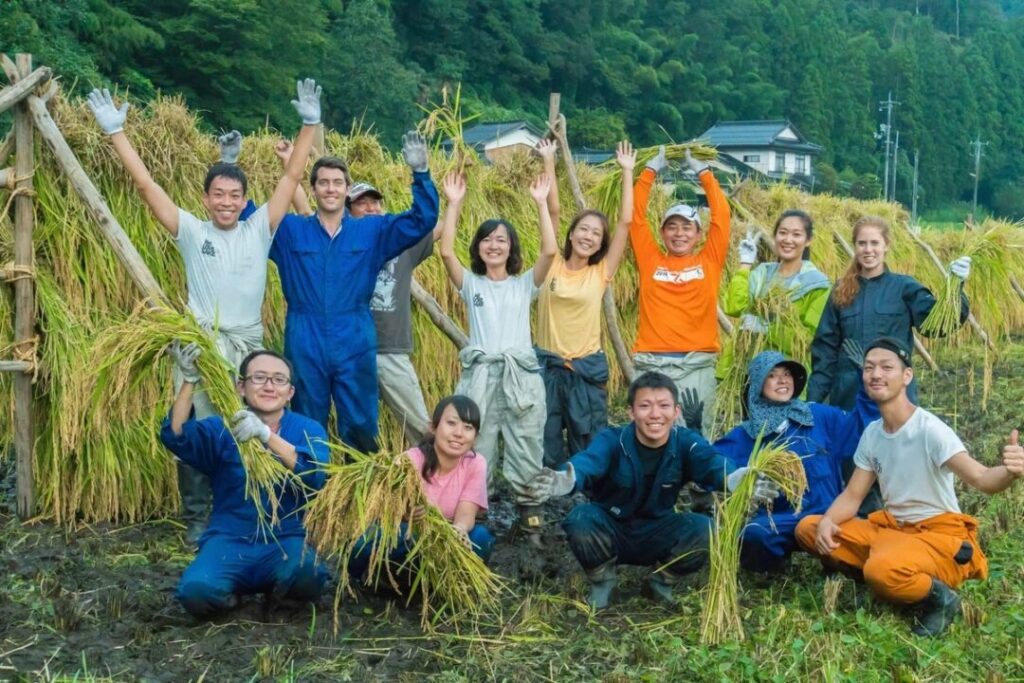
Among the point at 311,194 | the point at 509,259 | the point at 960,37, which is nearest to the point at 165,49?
the point at 311,194

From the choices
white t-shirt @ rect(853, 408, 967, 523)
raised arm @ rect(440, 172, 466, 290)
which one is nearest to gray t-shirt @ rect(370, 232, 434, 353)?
raised arm @ rect(440, 172, 466, 290)

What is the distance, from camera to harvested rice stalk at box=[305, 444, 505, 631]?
12.9ft

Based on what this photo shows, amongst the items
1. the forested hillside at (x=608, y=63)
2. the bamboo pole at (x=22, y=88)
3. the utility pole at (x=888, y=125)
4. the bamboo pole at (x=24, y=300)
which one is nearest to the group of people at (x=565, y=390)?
the bamboo pole at (x=22, y=88)

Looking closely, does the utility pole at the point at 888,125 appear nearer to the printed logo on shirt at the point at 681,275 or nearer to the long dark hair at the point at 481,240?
the printed logo on shirt at the point at 681,275

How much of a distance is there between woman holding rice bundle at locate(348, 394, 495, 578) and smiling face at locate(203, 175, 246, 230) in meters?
1.32

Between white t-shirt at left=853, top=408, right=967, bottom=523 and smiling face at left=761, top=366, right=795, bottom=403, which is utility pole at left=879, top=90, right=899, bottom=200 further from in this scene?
white t-shirt at left=853, top=408, right=967, bottom=523

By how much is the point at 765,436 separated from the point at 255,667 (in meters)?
2.23

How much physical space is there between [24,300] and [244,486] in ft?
6.46

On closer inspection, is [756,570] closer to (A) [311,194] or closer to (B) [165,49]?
(A) [311,194]

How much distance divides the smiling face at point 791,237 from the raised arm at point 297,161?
2197mm

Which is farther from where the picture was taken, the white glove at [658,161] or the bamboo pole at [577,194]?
the bamboo pole at [577,194]

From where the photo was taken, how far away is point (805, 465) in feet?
15.9

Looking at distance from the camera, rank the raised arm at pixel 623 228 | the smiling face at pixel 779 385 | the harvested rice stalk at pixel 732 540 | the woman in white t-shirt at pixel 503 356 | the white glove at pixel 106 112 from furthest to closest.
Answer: the raised arm at pixel 623 228 < the woman in white t-shirt at pixel 503 356 < the white glove at pixel 106 112 < the smiling face at pixel 779 385 < the harvested rice stalk at pixel 732 540

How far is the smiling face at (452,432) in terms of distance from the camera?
14.2ft
